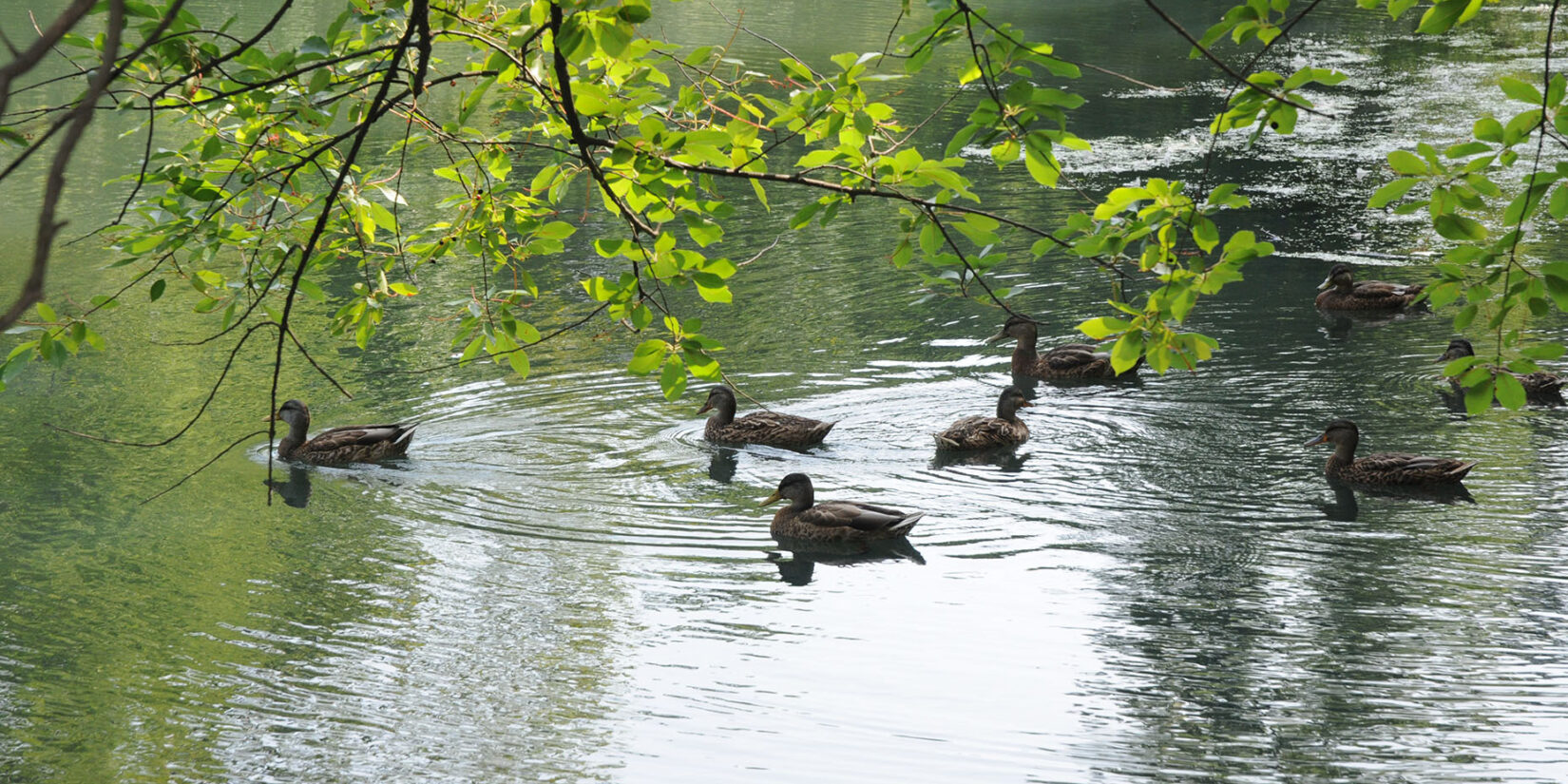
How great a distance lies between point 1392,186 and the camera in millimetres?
4004

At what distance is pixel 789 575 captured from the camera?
8484 millimetres

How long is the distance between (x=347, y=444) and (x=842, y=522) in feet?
13.2

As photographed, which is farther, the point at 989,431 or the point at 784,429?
the point at 784,429

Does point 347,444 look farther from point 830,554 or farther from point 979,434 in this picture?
point 979,434

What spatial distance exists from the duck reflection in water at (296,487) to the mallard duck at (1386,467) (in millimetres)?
7111

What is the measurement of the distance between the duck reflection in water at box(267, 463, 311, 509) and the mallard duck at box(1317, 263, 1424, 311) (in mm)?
9187

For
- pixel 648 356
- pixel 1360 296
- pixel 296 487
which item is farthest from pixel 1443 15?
pixel 1360 296

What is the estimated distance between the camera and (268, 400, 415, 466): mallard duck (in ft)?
34.1

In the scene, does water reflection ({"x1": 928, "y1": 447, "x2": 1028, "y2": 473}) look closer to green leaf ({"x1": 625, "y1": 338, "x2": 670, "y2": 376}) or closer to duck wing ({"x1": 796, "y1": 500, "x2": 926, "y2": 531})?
duck wing ({"x1": 796, "y1": 500, "x2": 926, "y2": 531})

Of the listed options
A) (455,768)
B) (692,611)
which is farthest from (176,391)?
(455,768)

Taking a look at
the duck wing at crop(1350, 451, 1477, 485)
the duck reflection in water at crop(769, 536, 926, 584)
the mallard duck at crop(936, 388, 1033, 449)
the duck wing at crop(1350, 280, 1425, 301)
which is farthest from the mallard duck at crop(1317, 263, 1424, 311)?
the duck reflection in water at crop(769, 536, 926, 584)

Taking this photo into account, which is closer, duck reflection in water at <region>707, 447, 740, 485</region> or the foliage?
the foliage

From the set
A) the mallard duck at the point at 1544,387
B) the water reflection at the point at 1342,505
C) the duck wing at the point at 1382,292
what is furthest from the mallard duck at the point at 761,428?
the duck wing at the point at 1382,292

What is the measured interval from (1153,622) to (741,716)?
2.39 m
